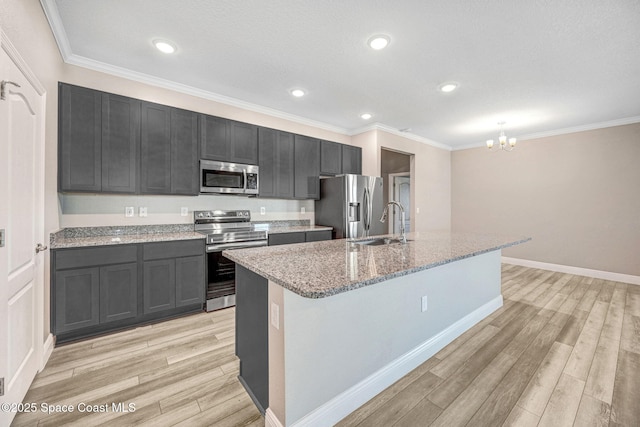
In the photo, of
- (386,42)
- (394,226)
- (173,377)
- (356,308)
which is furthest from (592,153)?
(173,377)

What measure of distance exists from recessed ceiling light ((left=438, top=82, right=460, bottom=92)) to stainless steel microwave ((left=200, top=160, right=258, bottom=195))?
2.56 metres

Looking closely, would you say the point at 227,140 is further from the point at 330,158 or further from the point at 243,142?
the point at 330,158

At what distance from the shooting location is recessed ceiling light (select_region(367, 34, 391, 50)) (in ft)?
7.68

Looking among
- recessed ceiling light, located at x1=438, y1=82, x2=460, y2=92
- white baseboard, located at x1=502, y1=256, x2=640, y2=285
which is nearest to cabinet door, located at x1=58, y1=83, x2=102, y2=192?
recessed ceiling light, located at x1=438, y1=82, x2=460, y2=92

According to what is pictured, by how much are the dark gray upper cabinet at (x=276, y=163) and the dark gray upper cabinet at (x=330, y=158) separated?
592 mm

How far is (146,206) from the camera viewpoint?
318 centimetres

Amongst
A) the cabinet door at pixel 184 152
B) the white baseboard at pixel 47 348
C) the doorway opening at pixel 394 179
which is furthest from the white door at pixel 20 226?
the doorway opening at pixel 394 179

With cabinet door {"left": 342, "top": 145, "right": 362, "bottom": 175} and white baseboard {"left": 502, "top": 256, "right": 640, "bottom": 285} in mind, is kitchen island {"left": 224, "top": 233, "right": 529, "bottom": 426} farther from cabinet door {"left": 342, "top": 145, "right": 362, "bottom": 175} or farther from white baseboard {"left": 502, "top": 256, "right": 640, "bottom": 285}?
white baseboard {"left": 502, "top": 256, "right": 640, "bottom": 285}

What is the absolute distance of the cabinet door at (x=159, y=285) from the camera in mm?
2701

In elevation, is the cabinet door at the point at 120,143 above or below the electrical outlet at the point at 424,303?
above

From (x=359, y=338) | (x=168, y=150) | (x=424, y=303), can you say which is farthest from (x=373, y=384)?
(x=168, y=150)

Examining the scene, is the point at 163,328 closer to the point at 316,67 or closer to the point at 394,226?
the point at 316,67

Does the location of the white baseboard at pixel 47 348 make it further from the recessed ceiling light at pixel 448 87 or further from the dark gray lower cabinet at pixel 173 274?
the recessed ceiling light at pixel 448 87

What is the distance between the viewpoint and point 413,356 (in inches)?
80.2
